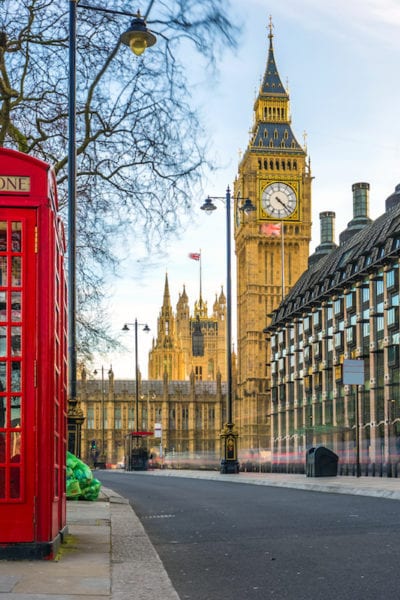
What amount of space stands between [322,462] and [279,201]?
9352cm

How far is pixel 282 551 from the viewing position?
830 cm

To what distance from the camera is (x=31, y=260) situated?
7.02 m

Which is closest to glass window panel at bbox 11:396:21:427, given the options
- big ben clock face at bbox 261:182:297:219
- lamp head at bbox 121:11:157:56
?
lamp head at bbox 121:11:157:56

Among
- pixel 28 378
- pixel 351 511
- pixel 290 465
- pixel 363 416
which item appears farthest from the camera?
pixel 363 416

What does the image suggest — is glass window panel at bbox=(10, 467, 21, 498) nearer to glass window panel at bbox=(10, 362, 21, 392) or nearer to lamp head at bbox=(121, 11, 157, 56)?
glass window panel at bbox=(10, 362, 21, 392)

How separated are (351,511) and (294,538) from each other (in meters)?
4.20

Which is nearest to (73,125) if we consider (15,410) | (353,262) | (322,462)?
(15,410)

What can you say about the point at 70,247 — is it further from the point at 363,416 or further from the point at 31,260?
the point at 363,416

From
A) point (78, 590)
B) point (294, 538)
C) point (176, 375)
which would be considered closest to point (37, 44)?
point (294, 538)

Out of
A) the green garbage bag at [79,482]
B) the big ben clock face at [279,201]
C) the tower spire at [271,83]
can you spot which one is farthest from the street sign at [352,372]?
the tower spire at [271,83]

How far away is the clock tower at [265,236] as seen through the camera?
396 ft

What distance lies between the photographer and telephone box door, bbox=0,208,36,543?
6820 millimetres

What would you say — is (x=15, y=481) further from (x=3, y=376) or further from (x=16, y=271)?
(x=16, y=271)

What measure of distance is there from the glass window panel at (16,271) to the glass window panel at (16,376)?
578 millimetres
